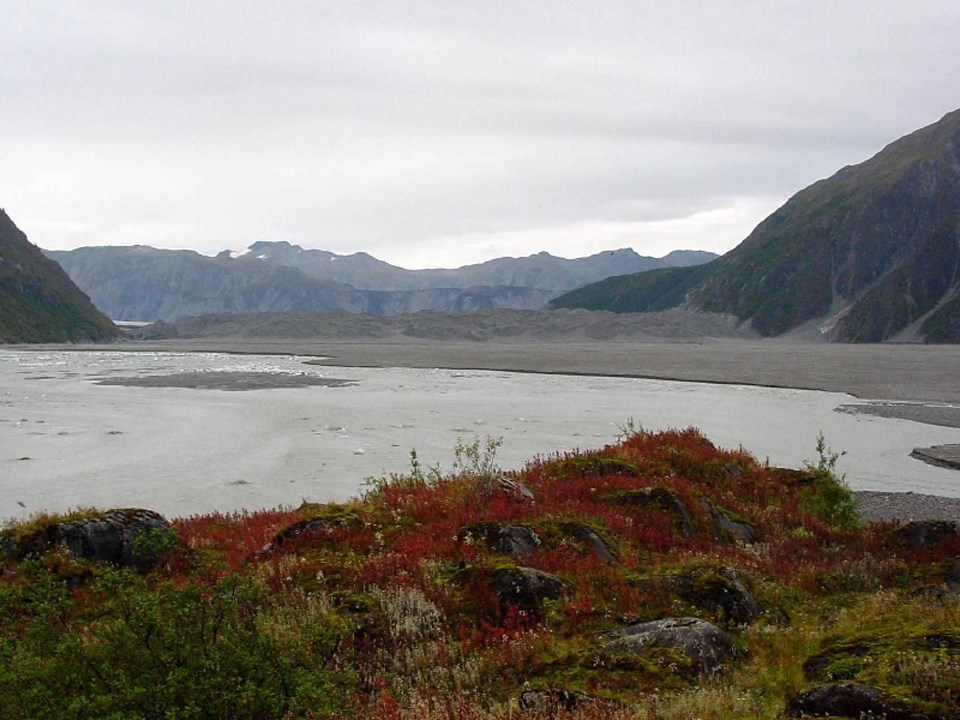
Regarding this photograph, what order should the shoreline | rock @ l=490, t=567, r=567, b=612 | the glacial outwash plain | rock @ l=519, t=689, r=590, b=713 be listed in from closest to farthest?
the glacial outwash plain, rock @ l=519, t=689, r=590, b=713, rock @ l=490, t=567, r=567, b=612, the shoreline

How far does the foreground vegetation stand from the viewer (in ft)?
18.9

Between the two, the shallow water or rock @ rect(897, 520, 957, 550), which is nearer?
rock @ rect(897, 520, 957, 550)

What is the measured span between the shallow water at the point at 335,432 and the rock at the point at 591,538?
9.81 meters

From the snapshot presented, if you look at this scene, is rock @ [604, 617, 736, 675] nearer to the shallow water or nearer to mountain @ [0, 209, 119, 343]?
the shallow water

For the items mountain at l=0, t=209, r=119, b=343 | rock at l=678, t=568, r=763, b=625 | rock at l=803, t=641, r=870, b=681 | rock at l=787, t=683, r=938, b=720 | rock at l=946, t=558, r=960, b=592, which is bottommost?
rock at l=946, t=558, r=960, b=592

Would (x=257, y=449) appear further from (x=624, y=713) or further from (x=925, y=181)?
(x=925, y=181)

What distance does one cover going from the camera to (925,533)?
13508 mm

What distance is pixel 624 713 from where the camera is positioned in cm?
590

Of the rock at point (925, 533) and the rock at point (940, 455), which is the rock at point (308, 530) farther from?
the rock at point (940, 455)

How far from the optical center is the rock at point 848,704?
531 centimetres

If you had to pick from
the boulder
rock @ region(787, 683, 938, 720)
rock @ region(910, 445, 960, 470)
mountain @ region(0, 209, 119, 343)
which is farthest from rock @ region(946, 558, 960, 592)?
mountain @ region(0, 209, 119, 343)

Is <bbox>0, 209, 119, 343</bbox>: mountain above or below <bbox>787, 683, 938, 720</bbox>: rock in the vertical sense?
above

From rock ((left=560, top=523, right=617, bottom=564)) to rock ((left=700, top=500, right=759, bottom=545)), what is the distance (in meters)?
3.19

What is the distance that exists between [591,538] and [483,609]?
3.25m
